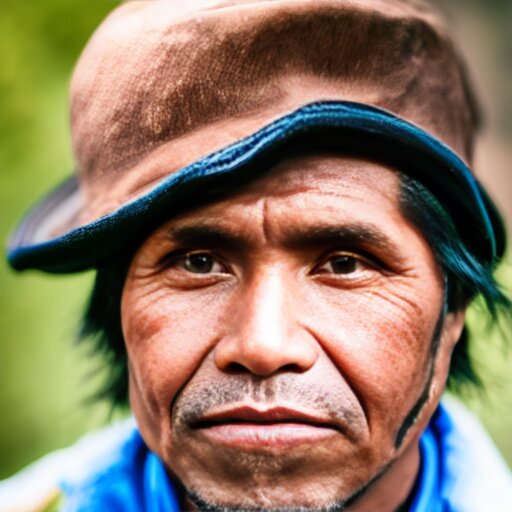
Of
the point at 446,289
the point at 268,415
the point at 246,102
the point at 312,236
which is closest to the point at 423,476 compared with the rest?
the point at 446,289

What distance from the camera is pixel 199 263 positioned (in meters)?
1.52

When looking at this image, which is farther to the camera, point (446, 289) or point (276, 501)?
point (446, 289)

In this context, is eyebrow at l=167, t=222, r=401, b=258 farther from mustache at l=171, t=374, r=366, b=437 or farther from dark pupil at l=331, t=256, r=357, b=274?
mustache at l=171, t=374, r=366, b=437

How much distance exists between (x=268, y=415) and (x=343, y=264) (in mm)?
326

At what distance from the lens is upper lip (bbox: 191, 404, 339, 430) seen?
1359 mm

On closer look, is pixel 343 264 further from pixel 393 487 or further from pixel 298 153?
pixel 393 487

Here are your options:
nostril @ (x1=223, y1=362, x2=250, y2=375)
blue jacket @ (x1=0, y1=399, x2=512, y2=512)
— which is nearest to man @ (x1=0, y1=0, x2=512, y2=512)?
nostril @ (x1=223, y1=362, x2=250, y2=375)

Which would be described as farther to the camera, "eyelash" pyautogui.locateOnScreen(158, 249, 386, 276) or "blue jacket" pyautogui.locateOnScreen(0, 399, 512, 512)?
"blue jacket" pyautogui.locateOnScreen(0, 399, 512, 512)

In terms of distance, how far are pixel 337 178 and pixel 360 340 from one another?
306mm

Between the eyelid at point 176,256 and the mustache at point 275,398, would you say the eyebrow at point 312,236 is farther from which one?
→ the mustache at point 275,398

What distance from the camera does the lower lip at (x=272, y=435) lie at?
1.37 meters

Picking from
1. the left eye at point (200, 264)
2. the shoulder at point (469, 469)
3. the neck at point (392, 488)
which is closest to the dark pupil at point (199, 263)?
the left eye at point (200, 264)

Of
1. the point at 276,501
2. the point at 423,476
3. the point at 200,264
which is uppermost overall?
the point at 200,264

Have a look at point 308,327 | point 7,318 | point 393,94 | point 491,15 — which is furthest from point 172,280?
point 491,15
